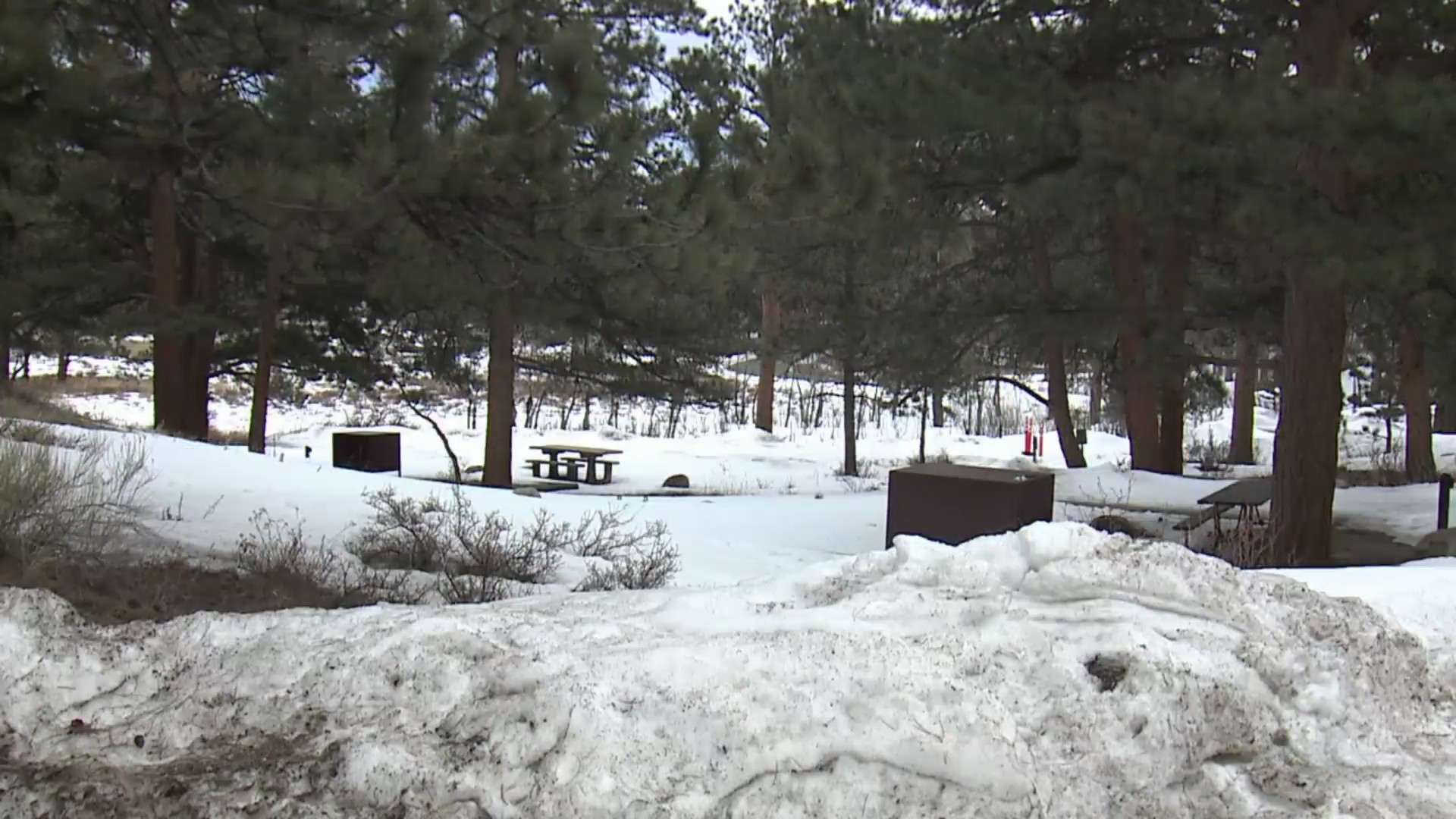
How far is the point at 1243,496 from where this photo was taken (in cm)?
944

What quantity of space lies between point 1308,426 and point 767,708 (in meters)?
6.53

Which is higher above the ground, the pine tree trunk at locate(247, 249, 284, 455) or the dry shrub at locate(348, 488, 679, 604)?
the pine tree trunk at locate(247, 249, 284, 455)

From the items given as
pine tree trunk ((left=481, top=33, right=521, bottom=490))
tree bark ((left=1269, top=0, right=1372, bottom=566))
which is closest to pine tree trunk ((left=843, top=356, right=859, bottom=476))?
pine tree trunk ((left=481, top=33, right=521, bottom=490))

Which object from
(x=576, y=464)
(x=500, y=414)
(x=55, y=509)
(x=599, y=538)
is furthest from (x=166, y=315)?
(x=55, y=509)

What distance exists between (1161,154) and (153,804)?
20.4 ft

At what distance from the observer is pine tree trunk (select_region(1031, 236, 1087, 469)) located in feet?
44.3

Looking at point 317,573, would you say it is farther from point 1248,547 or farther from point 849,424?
point 849,424

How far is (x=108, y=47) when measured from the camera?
5.39m

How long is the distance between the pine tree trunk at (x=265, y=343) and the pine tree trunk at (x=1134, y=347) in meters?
9.06

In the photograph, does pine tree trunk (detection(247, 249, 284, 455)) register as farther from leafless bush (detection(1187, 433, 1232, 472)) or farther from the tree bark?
leafless bush (detection(1187, 433, 1232, 472))

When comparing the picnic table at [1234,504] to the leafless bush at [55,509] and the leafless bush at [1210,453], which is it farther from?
the leafless bush at [1210,453]

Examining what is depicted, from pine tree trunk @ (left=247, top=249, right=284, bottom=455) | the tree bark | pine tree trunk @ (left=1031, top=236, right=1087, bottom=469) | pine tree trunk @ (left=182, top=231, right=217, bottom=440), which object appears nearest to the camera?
the tree bark

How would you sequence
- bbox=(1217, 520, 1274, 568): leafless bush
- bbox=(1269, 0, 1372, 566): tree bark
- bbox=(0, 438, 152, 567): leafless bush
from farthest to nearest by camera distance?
bbox=(1217, 520, 1274, 568): leafless bush < bbox=(1269, 0, 1372, 566): tree bark < bbox=(0, 438, 152, 567): leafless bush

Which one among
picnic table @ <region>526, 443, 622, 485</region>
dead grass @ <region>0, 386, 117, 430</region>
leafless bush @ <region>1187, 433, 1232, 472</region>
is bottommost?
picnic table @ <region>526, 443, 622, 485</region>
